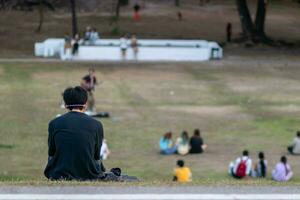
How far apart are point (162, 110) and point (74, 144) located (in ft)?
65.8

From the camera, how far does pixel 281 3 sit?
233 feet

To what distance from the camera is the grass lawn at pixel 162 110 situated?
787 inches

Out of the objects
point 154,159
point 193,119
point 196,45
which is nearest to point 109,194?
point 154,159

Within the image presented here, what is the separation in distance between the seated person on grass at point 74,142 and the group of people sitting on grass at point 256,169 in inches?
384

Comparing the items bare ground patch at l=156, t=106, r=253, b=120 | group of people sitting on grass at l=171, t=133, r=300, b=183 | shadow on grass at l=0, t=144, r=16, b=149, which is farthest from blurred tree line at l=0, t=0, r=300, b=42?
group of people sitting on grass at l=171, t=133, r=300, b=183

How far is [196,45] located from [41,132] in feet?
72.5

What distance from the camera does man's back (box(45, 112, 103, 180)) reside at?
806cm

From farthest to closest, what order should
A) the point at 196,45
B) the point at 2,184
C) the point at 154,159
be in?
the point at 196,45
the point at 154,159
the point at 2,184

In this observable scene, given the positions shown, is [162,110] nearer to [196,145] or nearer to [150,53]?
[196,145]

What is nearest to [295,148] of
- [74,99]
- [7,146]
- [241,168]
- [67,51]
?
[241,168]

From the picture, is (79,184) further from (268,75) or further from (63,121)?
(268,75)

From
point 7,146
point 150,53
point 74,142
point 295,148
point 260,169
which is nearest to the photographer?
point 74,142

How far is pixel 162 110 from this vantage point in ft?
92.2

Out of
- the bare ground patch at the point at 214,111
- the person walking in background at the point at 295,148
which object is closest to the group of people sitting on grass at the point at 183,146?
the person walking in background at the point at 295,148
